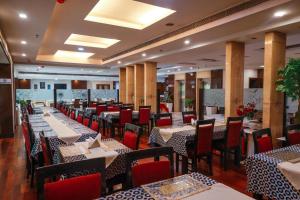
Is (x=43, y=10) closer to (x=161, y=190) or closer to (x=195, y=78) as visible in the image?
(x=161, y=190)

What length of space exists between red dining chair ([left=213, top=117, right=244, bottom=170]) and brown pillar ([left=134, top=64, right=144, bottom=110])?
525 cm

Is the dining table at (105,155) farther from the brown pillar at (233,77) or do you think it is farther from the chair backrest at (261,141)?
the brown pillar at (233,77)

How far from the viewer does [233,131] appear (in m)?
3.64

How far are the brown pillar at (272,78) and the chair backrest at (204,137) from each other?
55.3 inches

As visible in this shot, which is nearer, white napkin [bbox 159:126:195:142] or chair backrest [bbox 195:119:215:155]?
chair backrest [bbox 195:119:215:155]

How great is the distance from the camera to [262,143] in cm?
246

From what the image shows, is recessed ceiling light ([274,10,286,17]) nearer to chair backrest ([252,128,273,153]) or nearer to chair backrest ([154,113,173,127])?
chair backrest ([252,128,273,153])

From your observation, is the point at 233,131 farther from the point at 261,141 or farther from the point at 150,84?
the point at 150,84

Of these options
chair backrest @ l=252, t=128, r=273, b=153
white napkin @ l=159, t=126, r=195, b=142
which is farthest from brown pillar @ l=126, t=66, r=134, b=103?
chair backrest @ l=252, t=128, r=273, b=153

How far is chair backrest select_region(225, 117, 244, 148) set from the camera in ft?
11.6

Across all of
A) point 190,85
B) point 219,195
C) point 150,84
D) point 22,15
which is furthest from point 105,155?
point 190,85

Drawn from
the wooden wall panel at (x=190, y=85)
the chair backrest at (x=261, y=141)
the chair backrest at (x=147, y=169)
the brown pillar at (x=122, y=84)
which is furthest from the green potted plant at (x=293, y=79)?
the wooden wall panel at (x=190, y=85)

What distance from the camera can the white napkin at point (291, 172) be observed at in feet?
5.76

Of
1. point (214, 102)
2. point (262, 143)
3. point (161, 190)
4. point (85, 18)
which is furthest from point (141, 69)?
point (161, 190)
